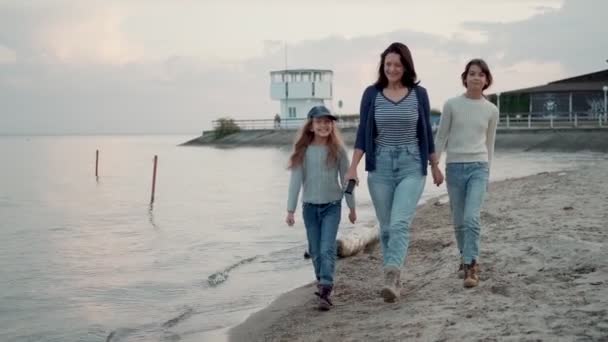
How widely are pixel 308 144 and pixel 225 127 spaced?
74.6 m

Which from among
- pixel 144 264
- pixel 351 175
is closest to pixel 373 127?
pixel 351 175

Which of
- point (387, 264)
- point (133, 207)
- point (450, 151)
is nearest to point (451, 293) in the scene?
point (387, 264)

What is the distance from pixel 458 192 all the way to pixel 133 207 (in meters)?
16.8

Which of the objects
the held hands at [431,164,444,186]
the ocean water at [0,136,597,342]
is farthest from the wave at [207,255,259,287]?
the held hands at [431,164,444,186]

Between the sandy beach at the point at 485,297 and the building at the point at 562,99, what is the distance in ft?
148

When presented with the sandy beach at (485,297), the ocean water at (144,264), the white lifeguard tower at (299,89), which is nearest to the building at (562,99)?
the white lifeguard tower at (299,89)

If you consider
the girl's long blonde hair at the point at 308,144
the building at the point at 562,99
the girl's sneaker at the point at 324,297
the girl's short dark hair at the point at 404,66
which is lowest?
the girl's sneaker at the point at 324,297

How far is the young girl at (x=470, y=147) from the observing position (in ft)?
18.8

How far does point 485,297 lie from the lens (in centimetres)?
535

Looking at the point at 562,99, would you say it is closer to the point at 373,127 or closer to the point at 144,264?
the point at 144,264

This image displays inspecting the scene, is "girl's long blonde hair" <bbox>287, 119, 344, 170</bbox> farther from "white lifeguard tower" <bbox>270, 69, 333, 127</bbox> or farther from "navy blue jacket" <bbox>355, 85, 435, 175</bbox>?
"white lifeguard tower" <bbox>270, 69, 333, 127</bbox>

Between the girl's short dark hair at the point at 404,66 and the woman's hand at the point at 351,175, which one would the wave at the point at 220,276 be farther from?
the girl's short dark hair at the point at 404,66

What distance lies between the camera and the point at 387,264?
5520 mm

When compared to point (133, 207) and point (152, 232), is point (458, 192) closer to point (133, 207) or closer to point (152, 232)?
point (152, 232)
